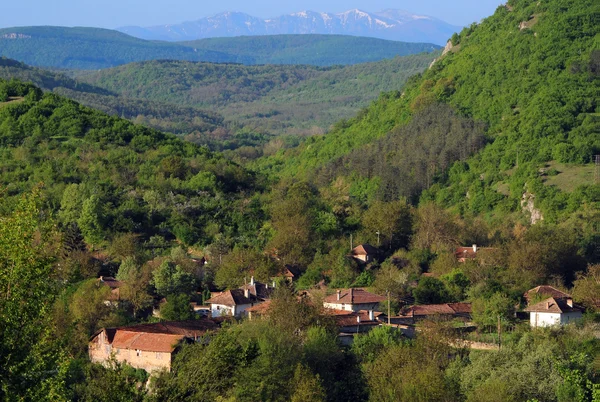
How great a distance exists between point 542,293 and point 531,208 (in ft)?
59.4

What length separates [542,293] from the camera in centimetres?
3841

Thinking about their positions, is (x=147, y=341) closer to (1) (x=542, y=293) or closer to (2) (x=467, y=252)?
(1) (x=542, y=293)

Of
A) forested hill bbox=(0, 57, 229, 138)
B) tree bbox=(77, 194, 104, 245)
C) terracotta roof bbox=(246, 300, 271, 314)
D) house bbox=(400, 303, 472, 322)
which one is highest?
tree bbox=(77, 194, 104, 245)

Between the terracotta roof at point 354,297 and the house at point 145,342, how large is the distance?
6343 millimetres

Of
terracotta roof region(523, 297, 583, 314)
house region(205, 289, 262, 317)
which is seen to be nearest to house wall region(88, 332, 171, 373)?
house region(205, 289, 262, 317)

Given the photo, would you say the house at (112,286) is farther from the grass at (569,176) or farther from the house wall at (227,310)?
the grass at (569,176)

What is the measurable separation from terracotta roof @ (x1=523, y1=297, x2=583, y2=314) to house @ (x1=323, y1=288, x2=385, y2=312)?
4794 millimetres

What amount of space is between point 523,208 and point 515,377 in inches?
1121

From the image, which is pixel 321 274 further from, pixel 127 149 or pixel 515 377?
pixel 127 149

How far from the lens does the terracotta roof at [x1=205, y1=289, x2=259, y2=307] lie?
37.4m

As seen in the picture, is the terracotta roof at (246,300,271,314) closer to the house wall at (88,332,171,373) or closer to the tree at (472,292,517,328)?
the house wall at (88,332,171,373)

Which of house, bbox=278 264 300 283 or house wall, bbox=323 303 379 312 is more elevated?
house, bbox=278 264 300 283

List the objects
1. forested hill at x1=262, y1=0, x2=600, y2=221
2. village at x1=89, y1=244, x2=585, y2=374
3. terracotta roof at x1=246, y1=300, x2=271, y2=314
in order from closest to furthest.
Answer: village at x1=89, y1=244, x2=585, y2=374 → terracotta roof at x1=246, y1=300, x2=271, y2=314 → forested hill at x1=262, y1=0, x2=600, y2=221

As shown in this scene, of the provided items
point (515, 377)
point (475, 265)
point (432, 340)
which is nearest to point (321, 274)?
point (475, 265)
